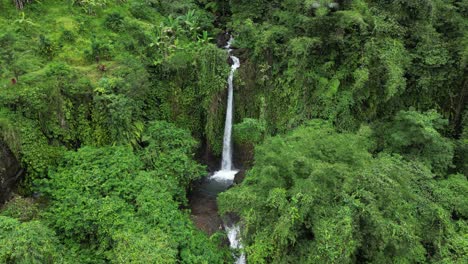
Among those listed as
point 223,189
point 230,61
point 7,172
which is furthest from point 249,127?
point 7,172

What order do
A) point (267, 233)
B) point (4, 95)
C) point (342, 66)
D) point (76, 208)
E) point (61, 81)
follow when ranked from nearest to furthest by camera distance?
point (267, 233) < point (76, 208) < point (4, 95) < point (61, 81) < point (342, 66)

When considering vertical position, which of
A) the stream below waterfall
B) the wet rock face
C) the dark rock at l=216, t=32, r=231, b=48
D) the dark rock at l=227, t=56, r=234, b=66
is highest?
the dark rock at l=216, t=32, r=231, b=48

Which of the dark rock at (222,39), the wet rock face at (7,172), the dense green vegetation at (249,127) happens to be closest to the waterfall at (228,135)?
the dense green vegetation at (249,127)

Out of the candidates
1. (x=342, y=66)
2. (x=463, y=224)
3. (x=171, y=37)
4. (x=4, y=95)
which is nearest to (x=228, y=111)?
(x=171, y=37)

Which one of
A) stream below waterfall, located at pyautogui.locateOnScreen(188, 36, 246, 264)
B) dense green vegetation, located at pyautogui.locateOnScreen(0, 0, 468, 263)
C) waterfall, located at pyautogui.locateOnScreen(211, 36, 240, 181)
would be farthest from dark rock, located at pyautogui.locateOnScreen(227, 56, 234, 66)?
dense green vegetation, located at pyautogui.locateOnScreen(0, 0, 468, 263)

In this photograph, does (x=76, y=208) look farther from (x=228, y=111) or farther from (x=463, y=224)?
(x=463, y=224)

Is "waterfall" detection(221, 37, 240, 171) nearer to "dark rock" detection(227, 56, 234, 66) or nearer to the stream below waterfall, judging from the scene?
the stream below waterfall

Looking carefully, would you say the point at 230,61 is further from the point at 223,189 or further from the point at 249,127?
the point at 223,189

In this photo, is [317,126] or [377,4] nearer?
[317,126]
